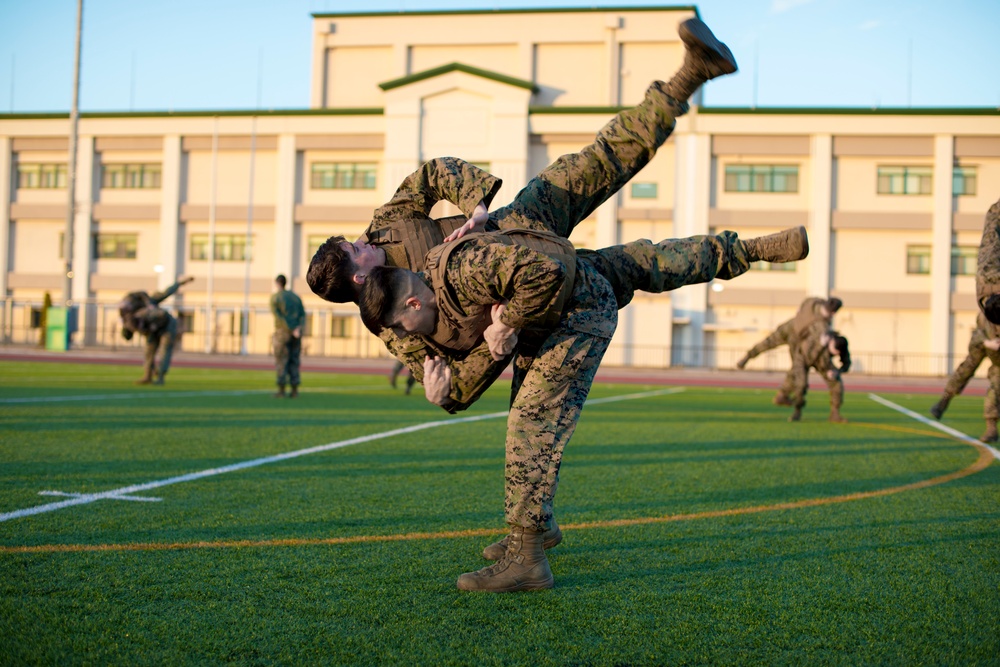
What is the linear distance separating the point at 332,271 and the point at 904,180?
145ft

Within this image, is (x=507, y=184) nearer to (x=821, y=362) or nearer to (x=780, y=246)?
(x=821, y=362)

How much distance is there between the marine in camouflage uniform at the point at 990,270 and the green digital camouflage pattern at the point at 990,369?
2.44 m

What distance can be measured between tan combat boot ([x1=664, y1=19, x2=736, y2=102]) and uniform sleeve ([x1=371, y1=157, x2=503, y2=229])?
3.71 feet

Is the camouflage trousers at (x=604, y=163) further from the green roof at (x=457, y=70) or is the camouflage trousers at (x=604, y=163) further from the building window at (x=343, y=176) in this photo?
the building window at (x=343, y=176)

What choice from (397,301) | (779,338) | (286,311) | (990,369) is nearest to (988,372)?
(990,369)

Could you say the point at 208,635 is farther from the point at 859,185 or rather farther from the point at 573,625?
the point at 859,185

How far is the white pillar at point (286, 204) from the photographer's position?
154 feet

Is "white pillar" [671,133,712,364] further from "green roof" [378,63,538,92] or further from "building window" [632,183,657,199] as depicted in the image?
"green roof" [378,63,538,92]

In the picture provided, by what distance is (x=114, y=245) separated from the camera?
4916 cm

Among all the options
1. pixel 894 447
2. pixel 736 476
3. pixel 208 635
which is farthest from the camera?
pixel 894 447

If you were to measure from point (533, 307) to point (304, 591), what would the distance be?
1.46 metres

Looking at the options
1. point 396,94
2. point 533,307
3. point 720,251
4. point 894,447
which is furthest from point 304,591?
point 396,94

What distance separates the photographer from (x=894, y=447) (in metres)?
9.95

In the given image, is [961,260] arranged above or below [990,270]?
above
